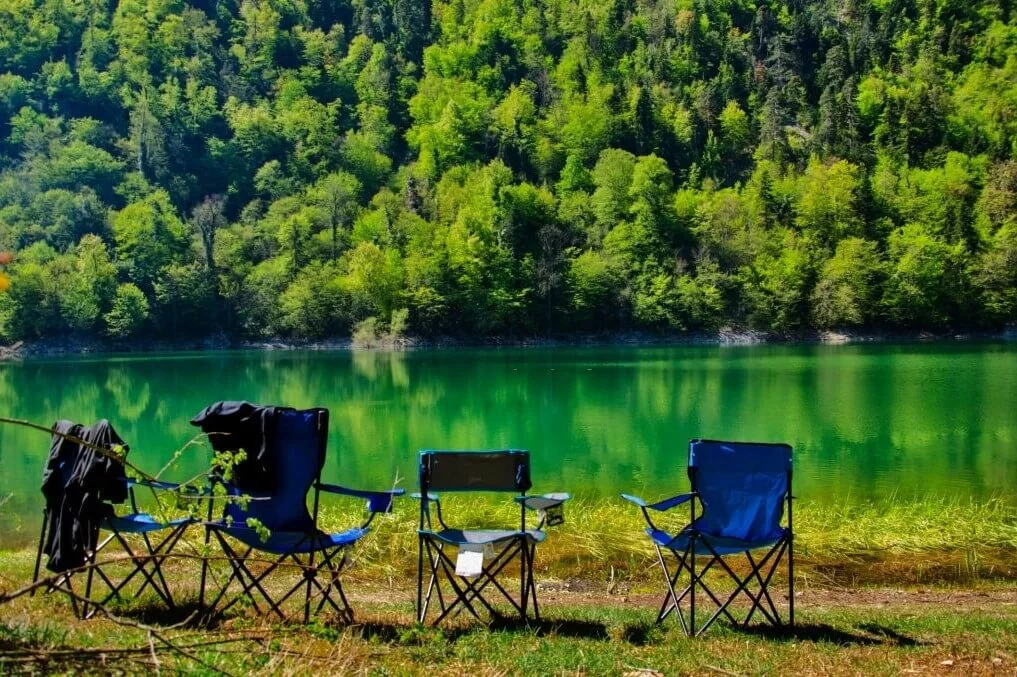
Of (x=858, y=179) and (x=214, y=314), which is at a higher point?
(x=858, y=179)

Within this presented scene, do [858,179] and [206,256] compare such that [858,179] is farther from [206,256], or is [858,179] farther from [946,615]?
[946,615]

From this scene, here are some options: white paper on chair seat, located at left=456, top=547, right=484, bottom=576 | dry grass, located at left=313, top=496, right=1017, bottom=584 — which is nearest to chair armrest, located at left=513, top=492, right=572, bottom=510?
white paper on chair seat, located at left=456, top=547, right=484, bottom=576

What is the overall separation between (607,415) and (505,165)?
253 ft

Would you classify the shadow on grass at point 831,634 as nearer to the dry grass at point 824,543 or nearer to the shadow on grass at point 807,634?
the shadow on grass at point 807,634

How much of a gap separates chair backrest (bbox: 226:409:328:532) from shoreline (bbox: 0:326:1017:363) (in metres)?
63.8

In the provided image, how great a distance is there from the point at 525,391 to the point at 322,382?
35.1ft

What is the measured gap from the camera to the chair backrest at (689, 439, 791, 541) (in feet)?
15.8

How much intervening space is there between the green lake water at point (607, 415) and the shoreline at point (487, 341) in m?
24.7

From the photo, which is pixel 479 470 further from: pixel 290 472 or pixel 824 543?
pixel 824 543

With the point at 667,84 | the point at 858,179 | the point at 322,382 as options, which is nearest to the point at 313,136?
the point at 667,84

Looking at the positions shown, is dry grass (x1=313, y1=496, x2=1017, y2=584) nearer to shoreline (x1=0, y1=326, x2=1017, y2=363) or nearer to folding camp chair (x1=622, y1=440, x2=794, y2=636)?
folding camp chair (x1=622, y1=440, x2=794, y2=636)

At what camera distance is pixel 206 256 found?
268ft

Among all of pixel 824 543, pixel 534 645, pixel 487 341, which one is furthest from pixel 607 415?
pixel 487 341

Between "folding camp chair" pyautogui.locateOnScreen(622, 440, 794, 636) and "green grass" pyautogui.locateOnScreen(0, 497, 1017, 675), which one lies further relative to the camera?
"folding camp chair" pyautogui.locateOnScreen(622, 440, 794, 636)
